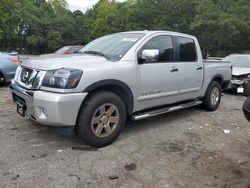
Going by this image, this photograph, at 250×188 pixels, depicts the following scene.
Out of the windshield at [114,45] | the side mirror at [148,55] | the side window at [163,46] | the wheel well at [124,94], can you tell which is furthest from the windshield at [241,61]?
the wheel well at [124,94]

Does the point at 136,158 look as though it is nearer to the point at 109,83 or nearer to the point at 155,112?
the point at 109,83

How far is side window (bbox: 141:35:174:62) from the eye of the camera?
5.15m

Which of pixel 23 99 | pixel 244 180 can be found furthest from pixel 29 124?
pixel 244 180

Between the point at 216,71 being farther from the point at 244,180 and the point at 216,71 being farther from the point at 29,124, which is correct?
the point at 29,124

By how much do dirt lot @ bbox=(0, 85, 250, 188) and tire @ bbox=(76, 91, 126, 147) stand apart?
17cm

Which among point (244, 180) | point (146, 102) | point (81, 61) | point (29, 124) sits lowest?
point (244, 180)

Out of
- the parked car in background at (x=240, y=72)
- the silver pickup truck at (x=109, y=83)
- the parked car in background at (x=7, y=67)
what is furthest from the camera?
the parked car in background at (x=240, y=72)

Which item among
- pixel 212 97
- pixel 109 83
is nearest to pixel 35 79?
pixel 109 83

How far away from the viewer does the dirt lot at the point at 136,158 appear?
3.48 m

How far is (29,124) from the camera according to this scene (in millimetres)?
5332

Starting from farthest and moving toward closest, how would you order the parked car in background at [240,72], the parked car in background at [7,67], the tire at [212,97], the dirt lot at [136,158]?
the parked car in background at [240,72] < the parked car in background at [7,67] < the tire at [212,97] < the dirt lot at [136,158]

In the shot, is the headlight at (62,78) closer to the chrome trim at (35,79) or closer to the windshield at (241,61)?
the chrome trim at (35,79)

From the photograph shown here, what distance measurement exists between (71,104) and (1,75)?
5972mm

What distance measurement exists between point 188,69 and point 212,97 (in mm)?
1474
